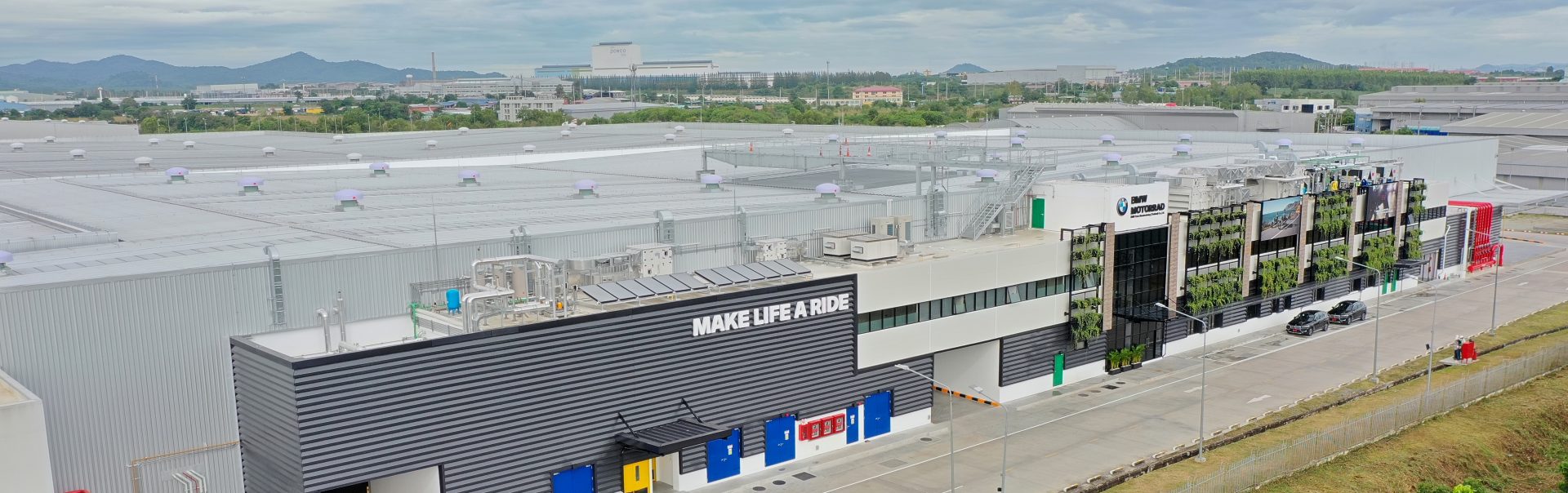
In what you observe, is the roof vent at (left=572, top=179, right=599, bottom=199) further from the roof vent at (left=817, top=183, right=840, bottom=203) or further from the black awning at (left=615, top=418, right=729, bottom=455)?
the black awning at (left=615, top=418, right=729, bottom=455)

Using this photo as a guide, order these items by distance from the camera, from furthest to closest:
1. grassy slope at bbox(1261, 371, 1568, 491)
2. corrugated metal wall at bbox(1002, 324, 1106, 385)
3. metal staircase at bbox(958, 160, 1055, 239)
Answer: metal staircase at bbox(958, 160, 1055, 239) < corrugated metal wall at bbox(1002, 324, 1106, 385) < grassy slope at bbox(1261, 371, 1568, 491)

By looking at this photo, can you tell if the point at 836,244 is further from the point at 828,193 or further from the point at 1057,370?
the point at 1057,370

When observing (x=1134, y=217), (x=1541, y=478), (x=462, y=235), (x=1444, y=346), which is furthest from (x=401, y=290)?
(x=1444, y=346)

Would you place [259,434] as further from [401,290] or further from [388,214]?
[388,214]

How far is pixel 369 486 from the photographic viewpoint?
113ft

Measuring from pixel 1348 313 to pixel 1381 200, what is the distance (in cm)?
870

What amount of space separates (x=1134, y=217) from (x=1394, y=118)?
144m

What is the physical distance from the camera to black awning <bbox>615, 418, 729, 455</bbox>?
1446 inches

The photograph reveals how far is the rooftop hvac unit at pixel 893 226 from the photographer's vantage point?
159ft

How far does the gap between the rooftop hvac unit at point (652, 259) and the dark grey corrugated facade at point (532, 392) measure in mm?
3353

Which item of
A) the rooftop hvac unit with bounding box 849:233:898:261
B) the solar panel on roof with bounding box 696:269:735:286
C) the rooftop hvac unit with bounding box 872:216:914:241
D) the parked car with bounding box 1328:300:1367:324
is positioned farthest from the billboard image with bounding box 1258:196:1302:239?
the solar panel on roof with bounding box 696:269:735:286

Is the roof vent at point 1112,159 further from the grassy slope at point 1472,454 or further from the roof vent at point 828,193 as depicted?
the grassy slope at point 1472,454

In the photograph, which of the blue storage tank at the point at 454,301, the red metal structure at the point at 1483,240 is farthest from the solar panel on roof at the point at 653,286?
the red metal structure at the point at 1483,240

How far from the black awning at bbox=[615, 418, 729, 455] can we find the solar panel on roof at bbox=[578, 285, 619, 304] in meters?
4.44
